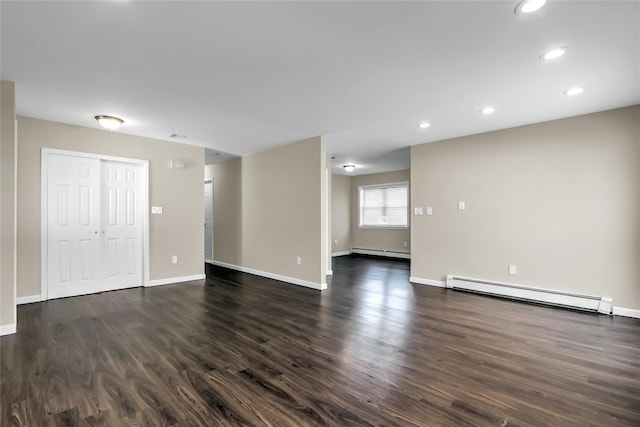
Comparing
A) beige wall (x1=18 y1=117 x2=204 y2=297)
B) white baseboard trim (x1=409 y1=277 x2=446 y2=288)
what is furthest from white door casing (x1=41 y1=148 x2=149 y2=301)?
white baseboard trim (x1=409 y1=277 x2=446 y2=288)

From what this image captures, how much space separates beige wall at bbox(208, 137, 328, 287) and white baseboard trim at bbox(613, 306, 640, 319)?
12.3 ft

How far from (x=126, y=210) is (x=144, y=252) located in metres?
0.74

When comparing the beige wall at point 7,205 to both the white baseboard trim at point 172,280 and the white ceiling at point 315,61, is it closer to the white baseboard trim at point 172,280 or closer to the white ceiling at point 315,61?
the white ceiling at point 315,61

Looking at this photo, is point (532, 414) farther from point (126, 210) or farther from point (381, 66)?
point (126, 210)

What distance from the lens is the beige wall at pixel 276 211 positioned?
16.2 ft

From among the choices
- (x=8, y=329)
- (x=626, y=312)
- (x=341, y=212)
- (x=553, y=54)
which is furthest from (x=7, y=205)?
(x=341, y=212)

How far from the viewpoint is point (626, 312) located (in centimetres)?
357

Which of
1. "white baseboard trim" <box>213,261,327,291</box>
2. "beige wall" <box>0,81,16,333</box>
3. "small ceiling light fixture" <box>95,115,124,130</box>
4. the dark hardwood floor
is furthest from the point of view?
"white baseboard trim" <box>213,261,327,291</box>

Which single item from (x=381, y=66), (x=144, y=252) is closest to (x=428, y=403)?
(x=381, y=66)

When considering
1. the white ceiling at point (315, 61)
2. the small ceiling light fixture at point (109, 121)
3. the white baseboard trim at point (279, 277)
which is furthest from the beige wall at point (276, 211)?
the small ceiling light fixture at point (109, 121)

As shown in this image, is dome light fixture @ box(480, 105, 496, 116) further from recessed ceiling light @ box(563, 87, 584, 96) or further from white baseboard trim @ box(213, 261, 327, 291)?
white baseboard trim @ box(213, 261, 327, 291)

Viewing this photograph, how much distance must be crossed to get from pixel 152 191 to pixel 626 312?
268 inches

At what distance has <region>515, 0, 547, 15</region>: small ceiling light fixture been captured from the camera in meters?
1.80

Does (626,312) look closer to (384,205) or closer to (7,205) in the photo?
(384,205)
